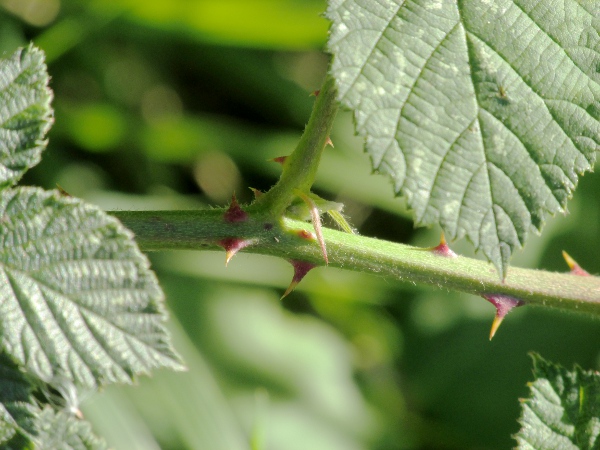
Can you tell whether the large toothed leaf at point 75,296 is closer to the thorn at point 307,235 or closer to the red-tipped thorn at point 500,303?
the thorn at point 307,235

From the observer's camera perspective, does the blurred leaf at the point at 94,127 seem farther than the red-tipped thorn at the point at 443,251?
Yes

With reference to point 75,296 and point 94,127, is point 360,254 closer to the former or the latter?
point 75,296

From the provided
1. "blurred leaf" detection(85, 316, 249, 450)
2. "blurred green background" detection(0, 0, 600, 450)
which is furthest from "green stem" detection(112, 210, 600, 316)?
"blurred green background" detection(0, 0, 600, 450)

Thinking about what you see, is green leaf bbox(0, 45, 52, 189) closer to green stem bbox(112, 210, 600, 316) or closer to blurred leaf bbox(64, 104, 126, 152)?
green stem bbox(112, 210, 600, 316)

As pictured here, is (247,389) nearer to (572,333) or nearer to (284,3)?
(572,333)

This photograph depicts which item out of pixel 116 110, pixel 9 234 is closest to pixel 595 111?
pixel 9 234

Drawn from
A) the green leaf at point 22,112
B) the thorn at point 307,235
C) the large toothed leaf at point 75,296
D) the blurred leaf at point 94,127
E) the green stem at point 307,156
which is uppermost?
the blurred leaf at point 94,127

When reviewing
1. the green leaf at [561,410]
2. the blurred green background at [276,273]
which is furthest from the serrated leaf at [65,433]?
the blurred green background at [276,273]
